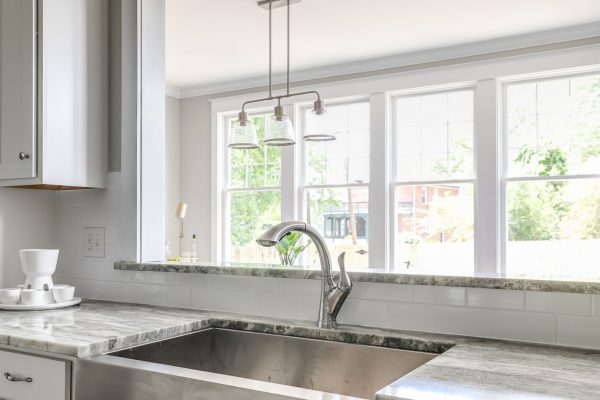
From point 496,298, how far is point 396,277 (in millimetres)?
260

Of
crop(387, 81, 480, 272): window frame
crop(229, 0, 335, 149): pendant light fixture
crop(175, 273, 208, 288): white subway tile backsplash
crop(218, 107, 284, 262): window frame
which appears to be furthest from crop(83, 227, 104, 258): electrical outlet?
crop(218, 107, 284, 262): window frame

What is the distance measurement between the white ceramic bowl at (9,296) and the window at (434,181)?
150 inches

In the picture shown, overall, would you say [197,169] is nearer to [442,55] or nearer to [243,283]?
[442,55]

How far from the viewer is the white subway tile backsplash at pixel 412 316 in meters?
1.48

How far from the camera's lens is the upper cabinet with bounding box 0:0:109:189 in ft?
6.25

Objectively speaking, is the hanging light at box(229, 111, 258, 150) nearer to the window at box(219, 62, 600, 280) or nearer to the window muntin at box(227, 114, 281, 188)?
the window at box(219, 62, 600, 280)

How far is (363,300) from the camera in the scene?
1.58 m

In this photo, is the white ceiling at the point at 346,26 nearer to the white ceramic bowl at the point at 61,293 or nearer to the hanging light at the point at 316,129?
the hanging light at the point at 316,129

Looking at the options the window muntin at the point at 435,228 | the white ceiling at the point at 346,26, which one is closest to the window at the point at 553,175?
the window muntin at the point at 435,228

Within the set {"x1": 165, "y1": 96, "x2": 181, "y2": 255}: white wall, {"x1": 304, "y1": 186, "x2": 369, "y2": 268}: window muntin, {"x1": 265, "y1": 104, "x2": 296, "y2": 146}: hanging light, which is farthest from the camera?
{"x1": 165, "y1": 96, "x2": 181, "y2": 255}: white wall

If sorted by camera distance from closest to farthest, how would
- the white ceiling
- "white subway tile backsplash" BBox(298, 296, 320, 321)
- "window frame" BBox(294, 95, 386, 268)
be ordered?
"white subway tile backsplash" BBox(298, 296, 320, 321) → the white ceiling → "window frame" BBox(294, 95, 386, 268)

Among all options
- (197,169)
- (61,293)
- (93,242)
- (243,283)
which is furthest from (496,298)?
(197,169)

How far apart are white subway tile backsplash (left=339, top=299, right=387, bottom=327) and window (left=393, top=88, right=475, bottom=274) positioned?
3.56m

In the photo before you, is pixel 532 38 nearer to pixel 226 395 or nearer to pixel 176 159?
pixel 176 159
